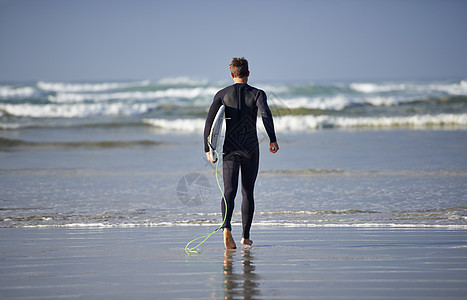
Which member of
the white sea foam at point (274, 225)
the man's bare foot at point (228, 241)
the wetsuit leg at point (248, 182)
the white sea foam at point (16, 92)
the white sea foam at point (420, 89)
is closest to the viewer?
the man's bare foot at point (228, 241)

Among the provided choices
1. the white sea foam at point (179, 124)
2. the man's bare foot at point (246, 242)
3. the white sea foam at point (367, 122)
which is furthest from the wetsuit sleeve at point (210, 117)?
the white sea foam at point (179, 124)

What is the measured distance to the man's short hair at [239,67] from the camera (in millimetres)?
5414

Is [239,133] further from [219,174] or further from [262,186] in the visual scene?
[219,174]

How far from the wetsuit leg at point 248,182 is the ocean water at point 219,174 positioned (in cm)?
111

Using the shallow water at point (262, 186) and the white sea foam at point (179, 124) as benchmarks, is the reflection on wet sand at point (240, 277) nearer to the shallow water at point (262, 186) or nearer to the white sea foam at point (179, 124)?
Answer: the shallow water at point (262, 186)

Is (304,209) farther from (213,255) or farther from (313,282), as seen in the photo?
(313,282)

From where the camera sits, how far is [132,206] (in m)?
7.82

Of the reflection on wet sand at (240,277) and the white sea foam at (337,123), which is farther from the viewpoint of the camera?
the white sea foam at (337,123)

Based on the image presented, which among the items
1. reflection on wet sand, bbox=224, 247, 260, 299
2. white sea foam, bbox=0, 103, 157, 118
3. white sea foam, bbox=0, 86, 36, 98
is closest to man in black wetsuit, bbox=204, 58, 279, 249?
reflection on wet sand, bbox=224, 247, 260, 299

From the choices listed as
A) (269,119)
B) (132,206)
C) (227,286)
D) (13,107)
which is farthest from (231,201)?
(13,107)

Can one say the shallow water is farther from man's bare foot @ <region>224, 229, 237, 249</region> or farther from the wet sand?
man's bare foot @ <region>224, 229, 237, 249</region>

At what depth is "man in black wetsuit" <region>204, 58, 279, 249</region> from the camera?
5340mm

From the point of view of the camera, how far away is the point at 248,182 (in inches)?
214

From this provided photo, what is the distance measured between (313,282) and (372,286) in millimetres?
392
